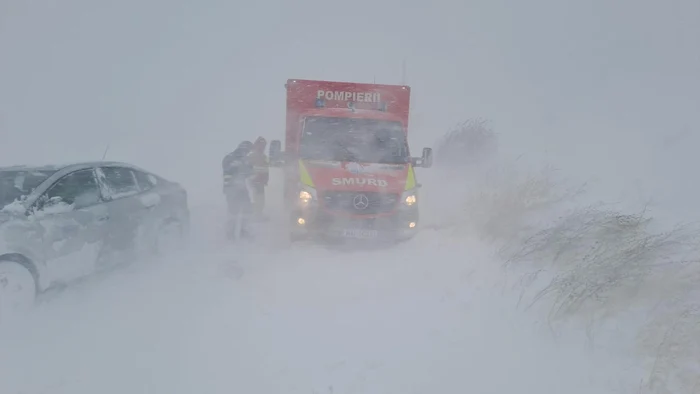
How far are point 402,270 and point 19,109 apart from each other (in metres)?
25.7

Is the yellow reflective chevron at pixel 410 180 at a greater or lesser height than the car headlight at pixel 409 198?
greater

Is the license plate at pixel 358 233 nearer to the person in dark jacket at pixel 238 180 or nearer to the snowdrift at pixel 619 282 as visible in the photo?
the snowdrift at pixel 619 282

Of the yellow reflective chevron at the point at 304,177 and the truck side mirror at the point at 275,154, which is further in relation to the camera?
the truck side mirror at the point at 275,154

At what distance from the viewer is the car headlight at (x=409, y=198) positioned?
25.1ft

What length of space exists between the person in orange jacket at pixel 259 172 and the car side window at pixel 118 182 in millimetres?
2972

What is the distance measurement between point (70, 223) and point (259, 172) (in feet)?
15.0

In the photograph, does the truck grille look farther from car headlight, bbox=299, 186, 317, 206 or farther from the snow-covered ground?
the snow-covered ground

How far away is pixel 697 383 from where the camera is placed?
11.7ft

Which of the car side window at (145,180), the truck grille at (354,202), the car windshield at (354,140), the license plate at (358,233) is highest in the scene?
the car windshield at (354,140)

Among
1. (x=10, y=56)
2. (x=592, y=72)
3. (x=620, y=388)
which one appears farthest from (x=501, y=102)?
(x=10, y=56)

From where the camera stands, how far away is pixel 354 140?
8.55 metres

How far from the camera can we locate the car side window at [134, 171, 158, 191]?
22.4 feet

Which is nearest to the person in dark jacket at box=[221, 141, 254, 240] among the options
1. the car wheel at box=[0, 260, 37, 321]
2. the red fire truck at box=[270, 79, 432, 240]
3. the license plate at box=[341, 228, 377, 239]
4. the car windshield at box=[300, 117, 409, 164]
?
the red fire truck at box=[270, 79, 432, 240]

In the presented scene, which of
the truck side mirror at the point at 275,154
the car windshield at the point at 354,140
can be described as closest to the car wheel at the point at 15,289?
the truck side mirror at the point at 275,154
